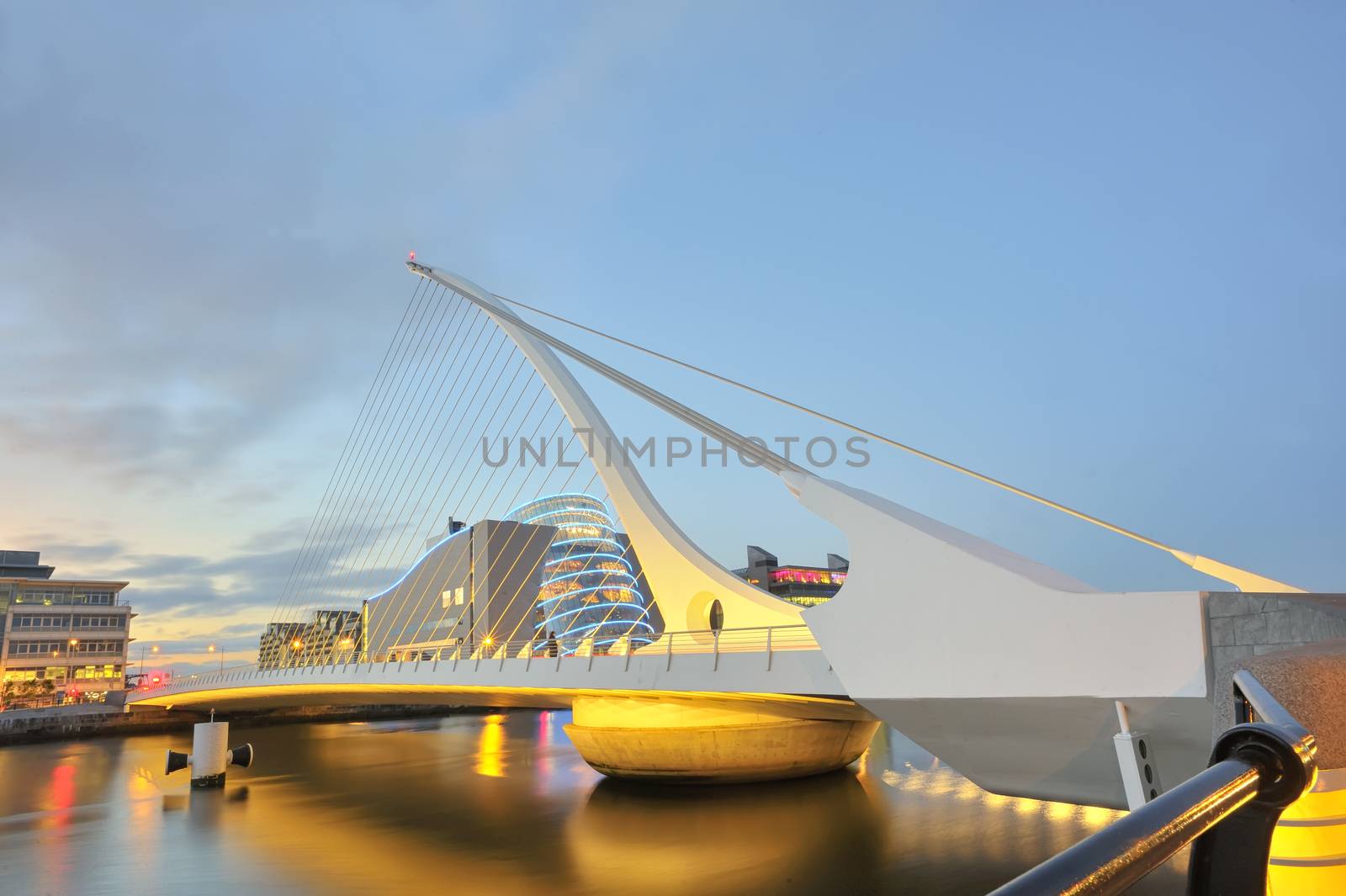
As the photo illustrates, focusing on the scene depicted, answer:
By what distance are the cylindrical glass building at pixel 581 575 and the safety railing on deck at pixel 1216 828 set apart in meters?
47.7

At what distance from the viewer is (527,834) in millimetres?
17766

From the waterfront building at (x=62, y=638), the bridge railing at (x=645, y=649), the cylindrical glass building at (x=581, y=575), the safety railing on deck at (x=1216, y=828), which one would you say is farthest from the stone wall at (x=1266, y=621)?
the waterfront building at (x=62, y=638)

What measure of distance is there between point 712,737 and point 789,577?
8533 centimetres

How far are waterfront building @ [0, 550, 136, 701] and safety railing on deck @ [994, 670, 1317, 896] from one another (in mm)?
69868

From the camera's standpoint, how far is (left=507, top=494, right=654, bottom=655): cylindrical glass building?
51.4 m

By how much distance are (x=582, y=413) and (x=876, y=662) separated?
1271 centimetres

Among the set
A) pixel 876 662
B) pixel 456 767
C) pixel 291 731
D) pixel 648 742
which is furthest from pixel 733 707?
pixel 291 731

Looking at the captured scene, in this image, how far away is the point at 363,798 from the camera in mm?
24109

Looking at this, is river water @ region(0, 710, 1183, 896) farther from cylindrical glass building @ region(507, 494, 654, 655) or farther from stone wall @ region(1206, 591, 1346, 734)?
cylindrical glass building @ region(507, 494, 654, 655)

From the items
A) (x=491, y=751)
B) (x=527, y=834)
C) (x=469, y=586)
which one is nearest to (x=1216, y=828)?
(x=527, y=834)

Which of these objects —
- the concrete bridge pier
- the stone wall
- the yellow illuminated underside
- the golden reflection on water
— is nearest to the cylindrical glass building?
the golden reflection on water

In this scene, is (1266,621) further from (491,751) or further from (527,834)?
(491,751)

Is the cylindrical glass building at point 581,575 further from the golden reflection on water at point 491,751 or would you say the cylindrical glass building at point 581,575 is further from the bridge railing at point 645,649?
the bridge railing at point 645,649

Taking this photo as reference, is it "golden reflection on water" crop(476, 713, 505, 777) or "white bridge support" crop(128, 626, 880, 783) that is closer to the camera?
"white bridge support" crop(128, 626, 880, 783)
